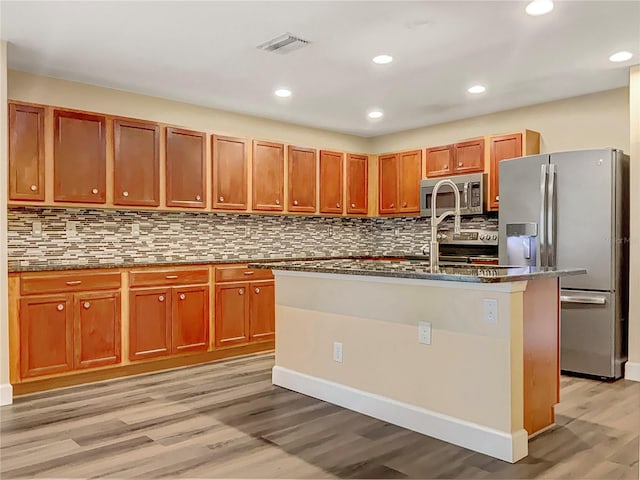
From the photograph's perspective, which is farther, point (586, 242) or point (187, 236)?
point (187, 236)

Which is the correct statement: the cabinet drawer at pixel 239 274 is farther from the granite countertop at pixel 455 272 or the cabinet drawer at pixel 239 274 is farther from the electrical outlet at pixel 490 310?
the electrical outlet at pixel 490 310

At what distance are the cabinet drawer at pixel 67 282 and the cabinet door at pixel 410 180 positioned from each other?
11.2 feet

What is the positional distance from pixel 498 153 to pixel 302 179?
6.86ft

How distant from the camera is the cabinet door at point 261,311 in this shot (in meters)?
5.21

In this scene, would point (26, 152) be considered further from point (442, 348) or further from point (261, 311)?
point (442, 348)

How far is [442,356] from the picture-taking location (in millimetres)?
2922

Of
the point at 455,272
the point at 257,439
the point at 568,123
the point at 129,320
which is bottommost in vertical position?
the point at 257,439

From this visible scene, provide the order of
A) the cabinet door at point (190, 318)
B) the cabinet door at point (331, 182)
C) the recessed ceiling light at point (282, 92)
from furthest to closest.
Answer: the cabinet door at point (331, 182)
the recessed ceiling light at point (282, 92)
the cabinet door at point (190, 318)

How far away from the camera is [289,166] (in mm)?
5785

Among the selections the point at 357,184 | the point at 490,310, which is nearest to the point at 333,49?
the point at 490,310

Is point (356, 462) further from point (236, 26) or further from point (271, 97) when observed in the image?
point (271, 97)

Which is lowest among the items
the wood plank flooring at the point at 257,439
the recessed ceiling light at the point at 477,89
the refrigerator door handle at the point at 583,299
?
the wood plank flooring at the point at 257,439

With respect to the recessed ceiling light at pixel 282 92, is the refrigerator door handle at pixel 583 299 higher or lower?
lower

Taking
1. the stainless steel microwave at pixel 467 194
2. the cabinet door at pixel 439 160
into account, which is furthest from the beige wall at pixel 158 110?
the stainless steel microwave at pixel 467 194
